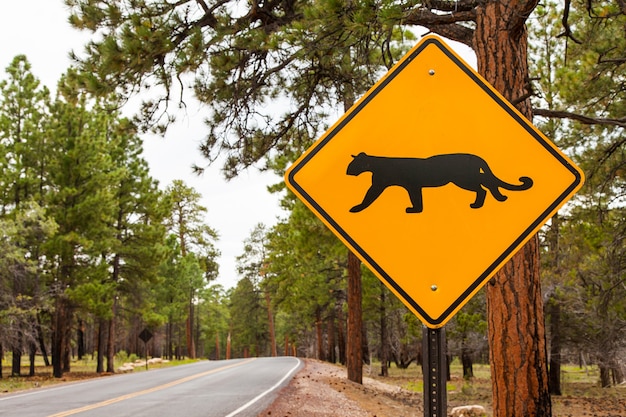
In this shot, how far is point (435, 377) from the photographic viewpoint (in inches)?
82.9

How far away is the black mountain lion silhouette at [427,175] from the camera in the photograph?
7.46 ft

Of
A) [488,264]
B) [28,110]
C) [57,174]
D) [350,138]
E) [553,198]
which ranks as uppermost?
[28,110]

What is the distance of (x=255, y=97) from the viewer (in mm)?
8203

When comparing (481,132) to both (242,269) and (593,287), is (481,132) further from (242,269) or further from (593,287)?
(242,269)

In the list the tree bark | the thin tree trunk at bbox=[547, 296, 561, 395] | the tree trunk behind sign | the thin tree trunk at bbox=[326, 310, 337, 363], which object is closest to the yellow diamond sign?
the tree trunk behind sign

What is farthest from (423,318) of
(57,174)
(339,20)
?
(57,174)

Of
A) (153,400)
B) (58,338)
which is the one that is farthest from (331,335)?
(153,400)

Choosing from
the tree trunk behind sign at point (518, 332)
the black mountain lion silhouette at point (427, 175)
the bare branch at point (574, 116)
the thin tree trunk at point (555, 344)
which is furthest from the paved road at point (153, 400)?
the black mountain lion silhouette at point (427, 175)

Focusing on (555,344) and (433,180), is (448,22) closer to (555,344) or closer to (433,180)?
(433,180)

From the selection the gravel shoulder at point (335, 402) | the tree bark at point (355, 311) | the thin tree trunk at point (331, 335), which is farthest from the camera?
the thin tree trunk at point (331, 335)

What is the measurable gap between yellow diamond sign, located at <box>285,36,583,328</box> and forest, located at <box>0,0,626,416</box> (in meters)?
2.29

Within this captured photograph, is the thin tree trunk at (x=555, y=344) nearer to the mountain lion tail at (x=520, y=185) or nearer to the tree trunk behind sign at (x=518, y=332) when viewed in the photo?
the tree trunk behind sign at (x=518, y=332)

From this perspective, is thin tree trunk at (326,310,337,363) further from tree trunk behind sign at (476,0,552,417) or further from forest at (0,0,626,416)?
tree trunk behind sign at (476,0,552,417)

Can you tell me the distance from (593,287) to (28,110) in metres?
23.6
